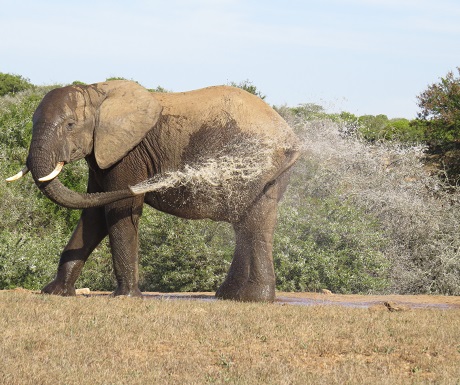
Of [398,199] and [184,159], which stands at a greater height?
[184,159]

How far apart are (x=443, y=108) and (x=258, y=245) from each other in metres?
18.9

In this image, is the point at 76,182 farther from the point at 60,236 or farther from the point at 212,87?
the point at 212,87

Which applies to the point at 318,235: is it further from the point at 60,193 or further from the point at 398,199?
the point at 60,193

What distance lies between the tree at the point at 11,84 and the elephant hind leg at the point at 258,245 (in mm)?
46632

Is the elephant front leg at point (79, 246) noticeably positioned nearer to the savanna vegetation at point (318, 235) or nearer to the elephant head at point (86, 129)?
the elephant head at point (86, 129)

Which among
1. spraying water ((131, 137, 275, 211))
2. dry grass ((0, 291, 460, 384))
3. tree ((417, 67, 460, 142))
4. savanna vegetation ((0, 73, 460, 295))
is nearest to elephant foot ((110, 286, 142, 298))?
spraying water ((131, 137, 275, 211))

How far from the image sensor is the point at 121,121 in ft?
47.4

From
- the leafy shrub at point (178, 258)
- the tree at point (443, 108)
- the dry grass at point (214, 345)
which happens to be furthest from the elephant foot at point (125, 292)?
the tree at point (443, 108)

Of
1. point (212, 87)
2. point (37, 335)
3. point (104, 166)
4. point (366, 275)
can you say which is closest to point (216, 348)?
point (37, 335)

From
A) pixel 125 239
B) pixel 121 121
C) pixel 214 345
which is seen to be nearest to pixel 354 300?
pixel 125 239

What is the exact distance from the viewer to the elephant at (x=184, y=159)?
14375mm

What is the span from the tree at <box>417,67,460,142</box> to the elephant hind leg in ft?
56.5

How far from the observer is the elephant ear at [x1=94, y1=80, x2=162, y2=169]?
46.7 ft

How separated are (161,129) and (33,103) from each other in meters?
18.6
